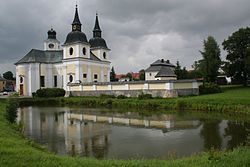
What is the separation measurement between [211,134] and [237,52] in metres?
32.9

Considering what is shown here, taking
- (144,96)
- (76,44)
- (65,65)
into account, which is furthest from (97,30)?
(144,96)

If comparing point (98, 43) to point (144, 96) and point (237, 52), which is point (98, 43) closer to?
point (237, 52)

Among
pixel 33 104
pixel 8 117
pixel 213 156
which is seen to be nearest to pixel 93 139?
pixel 8 117

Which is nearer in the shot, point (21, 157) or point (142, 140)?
point (21, 157)

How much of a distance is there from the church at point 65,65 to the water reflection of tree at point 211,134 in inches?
1372

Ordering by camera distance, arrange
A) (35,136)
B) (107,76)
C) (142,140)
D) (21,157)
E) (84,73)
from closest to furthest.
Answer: (21,157) → (142,140) → (35,136) → (84,73) → (107,76)

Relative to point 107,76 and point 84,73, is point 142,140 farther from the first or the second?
point 107,76

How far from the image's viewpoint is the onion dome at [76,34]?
53.6 metres

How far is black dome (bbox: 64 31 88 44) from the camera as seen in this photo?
5342cm

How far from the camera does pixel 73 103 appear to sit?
129ft

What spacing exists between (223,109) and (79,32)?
35.6 m

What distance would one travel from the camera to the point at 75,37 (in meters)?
53.6

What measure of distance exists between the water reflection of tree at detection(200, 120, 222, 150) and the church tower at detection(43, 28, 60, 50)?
48.2m

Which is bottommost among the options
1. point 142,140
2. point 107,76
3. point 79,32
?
point 142,140
